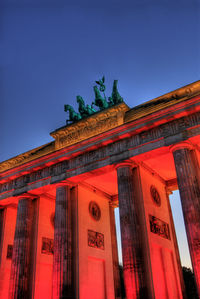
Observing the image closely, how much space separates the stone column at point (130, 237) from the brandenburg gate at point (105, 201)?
0.18ft

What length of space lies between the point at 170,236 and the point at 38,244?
1081 centimetres

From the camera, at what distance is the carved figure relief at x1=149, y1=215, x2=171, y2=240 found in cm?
1898

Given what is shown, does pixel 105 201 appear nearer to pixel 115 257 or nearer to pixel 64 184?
pixel 115 257

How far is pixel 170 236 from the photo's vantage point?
70.0 feet

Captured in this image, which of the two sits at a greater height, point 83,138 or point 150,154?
point 83,138

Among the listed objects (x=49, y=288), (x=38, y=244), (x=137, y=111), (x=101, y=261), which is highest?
(x=137, y=111)

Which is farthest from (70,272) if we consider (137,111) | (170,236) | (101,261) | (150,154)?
(137,111)

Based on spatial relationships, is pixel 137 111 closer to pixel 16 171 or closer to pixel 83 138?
pixel 83 138

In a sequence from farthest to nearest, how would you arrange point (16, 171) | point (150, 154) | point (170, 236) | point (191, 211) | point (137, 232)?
point (16, 171) → point (170, 236) → point (150, 154) → point (137, 232) → point (191, 211)

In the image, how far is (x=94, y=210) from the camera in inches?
946

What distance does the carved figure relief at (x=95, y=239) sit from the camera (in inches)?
870

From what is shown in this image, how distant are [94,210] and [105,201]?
252 cm

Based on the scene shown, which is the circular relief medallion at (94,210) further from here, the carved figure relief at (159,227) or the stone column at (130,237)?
the carved figure relief at (159,227)

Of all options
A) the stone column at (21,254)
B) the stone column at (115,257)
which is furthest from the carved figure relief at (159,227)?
the stone column at (21,254)
